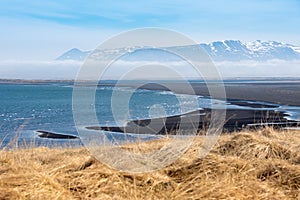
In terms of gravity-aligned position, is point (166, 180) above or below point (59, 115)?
above

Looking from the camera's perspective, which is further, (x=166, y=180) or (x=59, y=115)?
(x=59, y=115)

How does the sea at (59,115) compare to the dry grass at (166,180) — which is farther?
the sea at (59,115)

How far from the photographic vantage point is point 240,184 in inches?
207

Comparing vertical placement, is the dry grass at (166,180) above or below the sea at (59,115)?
above

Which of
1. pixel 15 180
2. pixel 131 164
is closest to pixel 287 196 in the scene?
pixel 131 164

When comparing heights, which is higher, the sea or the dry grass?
the dry grass

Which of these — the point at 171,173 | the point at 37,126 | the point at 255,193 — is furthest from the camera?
the point at 37,126

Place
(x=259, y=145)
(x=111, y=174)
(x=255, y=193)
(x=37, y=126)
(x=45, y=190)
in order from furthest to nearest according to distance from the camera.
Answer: (x=37, y=126)
(x=259, y=145)
(x=111, y=174)
(x=255, y=193)
(x=45, y=190)

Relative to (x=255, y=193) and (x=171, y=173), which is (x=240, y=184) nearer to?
(x=255, y=193)

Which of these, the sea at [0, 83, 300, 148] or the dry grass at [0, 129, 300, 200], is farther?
the sea at [0, 83, 300, 148]

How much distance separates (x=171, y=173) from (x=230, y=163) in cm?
95

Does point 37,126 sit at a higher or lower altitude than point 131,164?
lower

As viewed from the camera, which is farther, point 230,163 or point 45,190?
point 230,163

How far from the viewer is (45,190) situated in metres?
4.69
